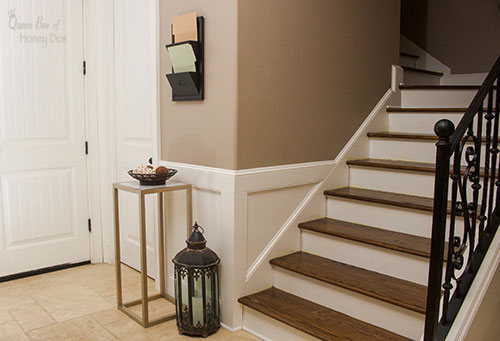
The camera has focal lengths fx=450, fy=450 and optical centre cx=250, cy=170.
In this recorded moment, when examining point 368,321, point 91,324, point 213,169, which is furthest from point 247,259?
point 91,324

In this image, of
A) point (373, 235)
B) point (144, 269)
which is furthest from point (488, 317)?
point (144, 269)

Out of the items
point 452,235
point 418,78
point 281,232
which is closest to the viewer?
point 452,235

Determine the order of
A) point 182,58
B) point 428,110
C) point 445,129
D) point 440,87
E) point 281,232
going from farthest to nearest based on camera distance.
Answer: point 440,87 < point 428,110 < point 281,232 < point 182,58 < point 445,129

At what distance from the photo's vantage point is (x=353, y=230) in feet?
8.91

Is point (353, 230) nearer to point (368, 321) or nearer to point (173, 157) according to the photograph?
point (368, 321)

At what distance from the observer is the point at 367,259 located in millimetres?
2549

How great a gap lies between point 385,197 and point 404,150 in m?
0.55

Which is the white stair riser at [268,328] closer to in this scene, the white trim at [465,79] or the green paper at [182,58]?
the green paper at [182,58]

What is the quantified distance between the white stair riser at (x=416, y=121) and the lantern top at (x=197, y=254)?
1.85 meters

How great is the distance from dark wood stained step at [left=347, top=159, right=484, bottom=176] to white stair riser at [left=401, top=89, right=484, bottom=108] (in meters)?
0.71

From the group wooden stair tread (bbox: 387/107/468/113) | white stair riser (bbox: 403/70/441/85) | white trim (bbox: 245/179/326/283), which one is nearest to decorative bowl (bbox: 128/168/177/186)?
white trim (bbox: 245/179/326/283)

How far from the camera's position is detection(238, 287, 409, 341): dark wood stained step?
84.0 inches

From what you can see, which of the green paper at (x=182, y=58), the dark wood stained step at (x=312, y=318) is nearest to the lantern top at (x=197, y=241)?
the dark wood stained step at (x=312, y=318)

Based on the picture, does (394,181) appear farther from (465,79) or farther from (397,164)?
(465,79)
